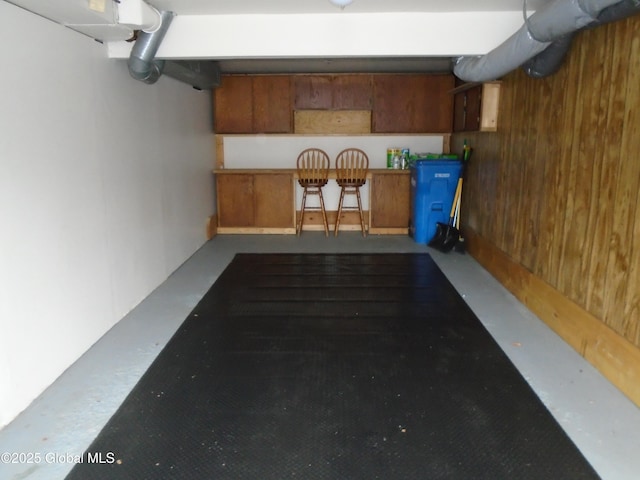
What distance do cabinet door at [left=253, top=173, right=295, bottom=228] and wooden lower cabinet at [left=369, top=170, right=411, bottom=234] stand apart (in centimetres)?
109

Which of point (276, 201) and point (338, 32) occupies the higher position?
point (338, 32)

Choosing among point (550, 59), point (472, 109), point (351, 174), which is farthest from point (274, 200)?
point (550, 59)

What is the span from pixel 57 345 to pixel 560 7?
316cm

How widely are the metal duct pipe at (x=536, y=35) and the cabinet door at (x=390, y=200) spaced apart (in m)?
2.57

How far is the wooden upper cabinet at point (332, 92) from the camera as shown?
658 cm

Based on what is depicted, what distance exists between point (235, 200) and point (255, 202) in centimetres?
27

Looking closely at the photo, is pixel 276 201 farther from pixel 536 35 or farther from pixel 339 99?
pixel 536 35

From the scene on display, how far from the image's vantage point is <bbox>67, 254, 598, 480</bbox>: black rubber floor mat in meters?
1.97

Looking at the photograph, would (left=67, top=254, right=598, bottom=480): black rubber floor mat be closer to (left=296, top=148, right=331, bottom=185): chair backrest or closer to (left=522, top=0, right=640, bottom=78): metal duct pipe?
(left=522, top=0, right=640, bottom=78): metal duct pipe

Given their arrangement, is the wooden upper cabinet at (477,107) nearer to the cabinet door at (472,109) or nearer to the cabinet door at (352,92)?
the cabinet door at (472,109)

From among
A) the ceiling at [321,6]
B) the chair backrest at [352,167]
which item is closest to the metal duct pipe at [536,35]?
the ceiling at [321,6]

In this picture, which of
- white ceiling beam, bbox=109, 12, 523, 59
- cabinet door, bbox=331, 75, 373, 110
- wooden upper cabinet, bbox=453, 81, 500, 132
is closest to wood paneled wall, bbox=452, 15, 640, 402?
wooden upper cabinet, bbox=453, 81, 500, 132

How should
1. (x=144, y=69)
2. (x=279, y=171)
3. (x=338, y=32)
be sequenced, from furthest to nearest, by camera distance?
(x=279, y=171), (x=338, y=32), (x=144, y=69)

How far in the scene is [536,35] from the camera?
2.80m
